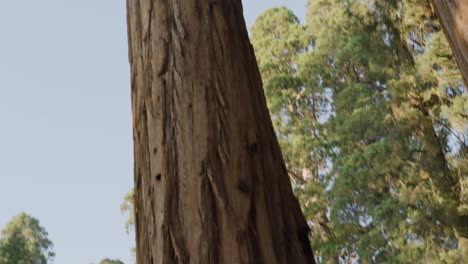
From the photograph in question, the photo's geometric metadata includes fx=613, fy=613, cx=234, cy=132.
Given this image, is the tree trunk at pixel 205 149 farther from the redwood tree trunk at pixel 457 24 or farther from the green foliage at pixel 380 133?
the green foliage at pixel 380 133

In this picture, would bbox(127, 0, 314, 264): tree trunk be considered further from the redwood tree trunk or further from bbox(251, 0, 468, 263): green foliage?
bbox(251, 0, 468, 263): green foliage

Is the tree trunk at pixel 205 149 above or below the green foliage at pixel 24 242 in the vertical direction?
below

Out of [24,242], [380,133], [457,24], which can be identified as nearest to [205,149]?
[457,24]

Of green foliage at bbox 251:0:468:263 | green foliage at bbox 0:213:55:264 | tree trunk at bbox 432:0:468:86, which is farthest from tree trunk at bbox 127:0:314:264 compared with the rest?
green foliage at bbox 0:213:55:264

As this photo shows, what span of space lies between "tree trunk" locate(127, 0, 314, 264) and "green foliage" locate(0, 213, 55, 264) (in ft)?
63.2

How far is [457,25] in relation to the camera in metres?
2.53

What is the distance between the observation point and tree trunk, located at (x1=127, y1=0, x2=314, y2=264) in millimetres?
1816

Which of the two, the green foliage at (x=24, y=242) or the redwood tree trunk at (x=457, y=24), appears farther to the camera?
the green foliage at (x=24, y=242)

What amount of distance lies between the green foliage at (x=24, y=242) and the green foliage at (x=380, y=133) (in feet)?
32.7

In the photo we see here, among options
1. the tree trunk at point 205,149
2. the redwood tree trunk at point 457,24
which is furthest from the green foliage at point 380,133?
the tree trunk at point 205,149

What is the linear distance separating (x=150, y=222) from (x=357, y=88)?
39.9ft

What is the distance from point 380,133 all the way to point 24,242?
1413 centimetres

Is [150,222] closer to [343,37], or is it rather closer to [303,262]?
[303,262]

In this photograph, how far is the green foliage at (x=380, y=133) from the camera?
10625 mm
